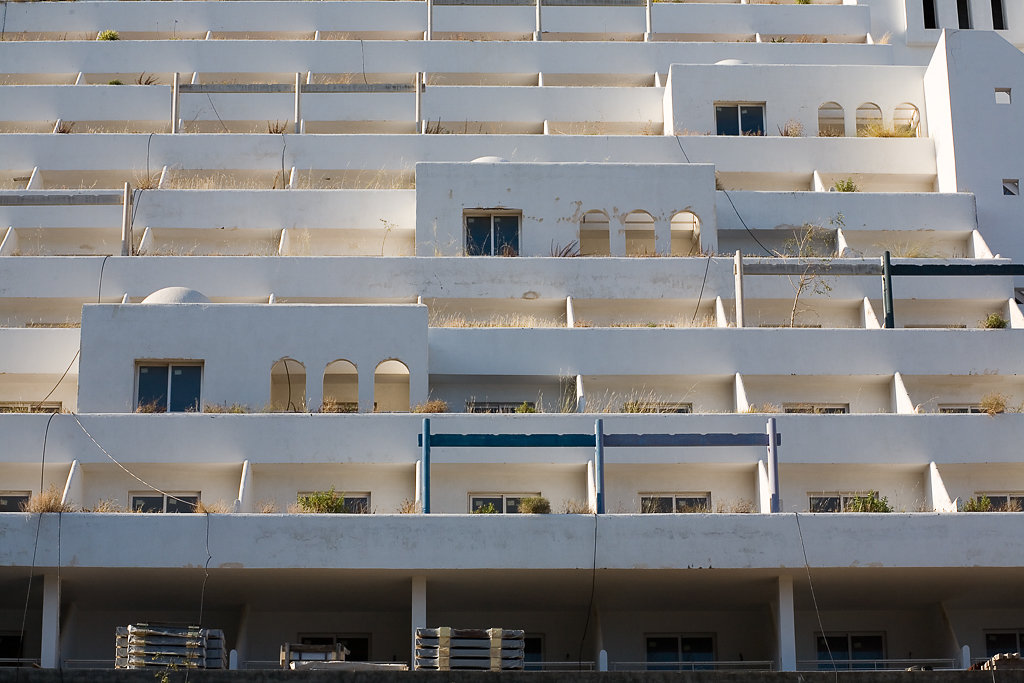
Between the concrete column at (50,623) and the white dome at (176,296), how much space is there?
699 centimetres

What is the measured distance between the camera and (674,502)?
28922 mm

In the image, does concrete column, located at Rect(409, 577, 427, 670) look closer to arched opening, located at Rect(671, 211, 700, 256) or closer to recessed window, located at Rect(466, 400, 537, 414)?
recessed window, located at Rect(466, 400, 537, 414)

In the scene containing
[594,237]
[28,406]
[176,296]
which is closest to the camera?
[176,296]

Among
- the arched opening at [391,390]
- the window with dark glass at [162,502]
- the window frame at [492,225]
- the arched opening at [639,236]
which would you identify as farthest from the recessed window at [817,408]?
the window with dark glass at [162,502]

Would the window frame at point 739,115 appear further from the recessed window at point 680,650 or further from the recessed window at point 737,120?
the recessed window at point 680,650

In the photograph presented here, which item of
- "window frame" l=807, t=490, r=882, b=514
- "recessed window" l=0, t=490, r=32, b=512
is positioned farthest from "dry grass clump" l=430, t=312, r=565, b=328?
"recessed window" l=0, t=490, r=32, b=512

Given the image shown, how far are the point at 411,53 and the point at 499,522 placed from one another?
21.5 meters

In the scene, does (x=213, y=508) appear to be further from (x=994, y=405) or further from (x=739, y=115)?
(x=739, y=115)

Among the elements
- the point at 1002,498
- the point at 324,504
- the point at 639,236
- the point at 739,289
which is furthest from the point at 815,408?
the point at 324,504

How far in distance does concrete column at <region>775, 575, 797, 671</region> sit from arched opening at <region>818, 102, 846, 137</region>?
56.0ft

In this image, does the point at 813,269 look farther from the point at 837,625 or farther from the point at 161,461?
the point at 161,461

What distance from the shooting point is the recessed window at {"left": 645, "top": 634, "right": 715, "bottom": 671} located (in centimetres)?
2792

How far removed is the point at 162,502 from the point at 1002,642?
14.5 m

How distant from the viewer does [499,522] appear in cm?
2530
